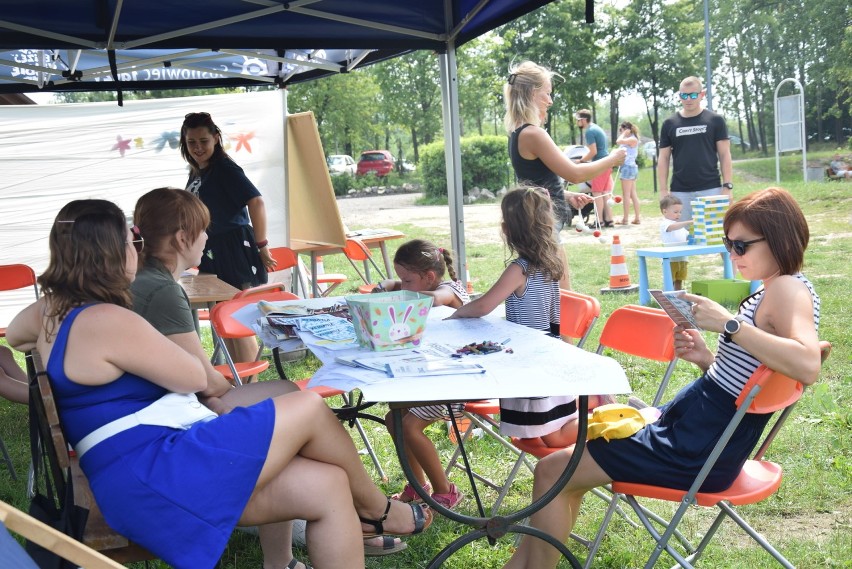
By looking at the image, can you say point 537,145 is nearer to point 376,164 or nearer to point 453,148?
point 453,148

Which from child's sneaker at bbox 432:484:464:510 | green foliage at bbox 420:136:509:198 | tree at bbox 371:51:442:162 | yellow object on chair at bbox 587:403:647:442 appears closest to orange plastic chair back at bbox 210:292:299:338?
child's sneaker at bbox 432:484:464:510

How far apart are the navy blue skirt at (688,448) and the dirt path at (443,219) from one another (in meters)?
7.92

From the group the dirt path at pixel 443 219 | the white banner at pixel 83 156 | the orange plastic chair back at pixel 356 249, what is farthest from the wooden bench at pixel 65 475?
the dirt path at pixel 443 219

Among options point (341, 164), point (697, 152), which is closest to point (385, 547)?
point (697, 152)

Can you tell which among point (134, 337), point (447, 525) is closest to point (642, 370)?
point (447, 525)

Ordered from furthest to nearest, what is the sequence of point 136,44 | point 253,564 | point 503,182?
point 503,182, point 136,44, point 253,564

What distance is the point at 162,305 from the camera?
8.47 ft

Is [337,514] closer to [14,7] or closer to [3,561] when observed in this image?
[3,561]

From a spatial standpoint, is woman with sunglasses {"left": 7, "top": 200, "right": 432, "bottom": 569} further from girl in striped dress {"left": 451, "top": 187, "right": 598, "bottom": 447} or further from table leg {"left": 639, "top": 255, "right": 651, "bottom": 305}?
table leg {"left": 639, "top": 255, "right": 651, "bottom": 305}

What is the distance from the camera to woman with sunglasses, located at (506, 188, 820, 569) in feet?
6.95

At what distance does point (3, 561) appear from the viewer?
4.49 ft

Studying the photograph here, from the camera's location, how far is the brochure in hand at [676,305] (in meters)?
2.19

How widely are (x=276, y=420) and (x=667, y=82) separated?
28.9 meters

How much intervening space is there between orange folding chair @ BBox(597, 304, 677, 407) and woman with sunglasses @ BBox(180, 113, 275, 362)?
7.66 ft
